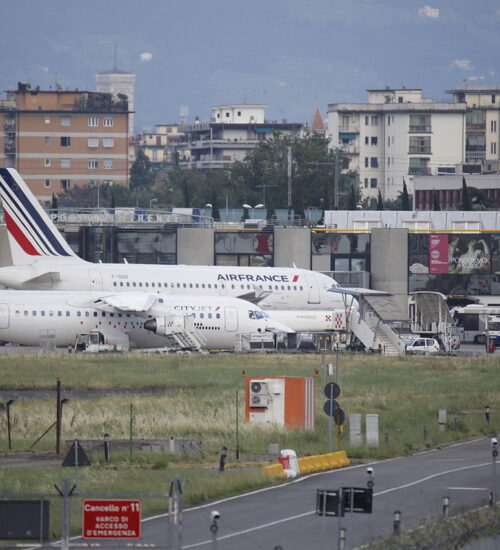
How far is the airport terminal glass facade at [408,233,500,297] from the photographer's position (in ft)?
342

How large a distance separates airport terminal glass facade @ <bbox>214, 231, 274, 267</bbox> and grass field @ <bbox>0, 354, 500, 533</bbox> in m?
32.8

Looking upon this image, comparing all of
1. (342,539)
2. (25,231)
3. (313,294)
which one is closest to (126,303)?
(25,231)

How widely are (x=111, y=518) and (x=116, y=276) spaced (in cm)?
5984

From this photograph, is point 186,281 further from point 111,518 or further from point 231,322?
point 111,518

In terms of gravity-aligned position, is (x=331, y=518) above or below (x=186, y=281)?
below

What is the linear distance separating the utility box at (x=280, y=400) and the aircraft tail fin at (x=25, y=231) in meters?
42.0

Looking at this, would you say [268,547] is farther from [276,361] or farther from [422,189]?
[422,189]

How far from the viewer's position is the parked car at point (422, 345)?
268 feet

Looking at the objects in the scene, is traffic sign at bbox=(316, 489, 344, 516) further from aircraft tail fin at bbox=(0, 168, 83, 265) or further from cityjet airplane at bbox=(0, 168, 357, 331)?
aircraft tail fin at bbox=(0, 168, 83, 265)

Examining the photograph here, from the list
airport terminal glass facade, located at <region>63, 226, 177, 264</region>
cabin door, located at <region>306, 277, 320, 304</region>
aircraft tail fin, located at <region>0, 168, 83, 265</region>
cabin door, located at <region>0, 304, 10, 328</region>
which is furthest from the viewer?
airport terminal glass facade, located at <region>63, 226, 177, 264</region>

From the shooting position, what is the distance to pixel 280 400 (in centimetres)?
4353

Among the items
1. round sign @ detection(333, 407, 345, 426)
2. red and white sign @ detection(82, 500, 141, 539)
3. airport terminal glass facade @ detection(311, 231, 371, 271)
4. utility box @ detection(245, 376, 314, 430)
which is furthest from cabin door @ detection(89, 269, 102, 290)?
red and white sign @ detection(82, 500, 141, 539)

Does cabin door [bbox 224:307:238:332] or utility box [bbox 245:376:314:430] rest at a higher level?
cabin door [bbox 224:307:238:332]

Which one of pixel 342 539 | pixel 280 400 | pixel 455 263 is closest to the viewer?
pixel 342 539
